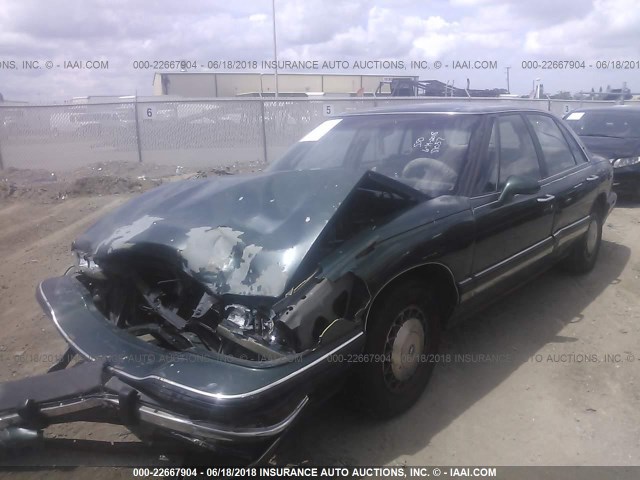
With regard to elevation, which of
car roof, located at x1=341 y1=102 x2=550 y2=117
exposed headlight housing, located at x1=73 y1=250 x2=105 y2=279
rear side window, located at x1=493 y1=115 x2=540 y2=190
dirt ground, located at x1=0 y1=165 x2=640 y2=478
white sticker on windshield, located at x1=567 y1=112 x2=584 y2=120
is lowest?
dirt ground, located at x1=0 y1=165 x2=640 y2=478

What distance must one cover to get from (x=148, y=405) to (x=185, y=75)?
28.0 m

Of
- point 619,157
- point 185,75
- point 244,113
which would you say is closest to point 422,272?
point 619,157

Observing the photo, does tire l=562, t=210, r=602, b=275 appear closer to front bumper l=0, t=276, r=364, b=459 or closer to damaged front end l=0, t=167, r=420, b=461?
damaged front end l=0, t=167, r=420, b=461

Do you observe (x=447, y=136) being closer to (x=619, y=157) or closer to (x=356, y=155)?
(x=356, y=155)

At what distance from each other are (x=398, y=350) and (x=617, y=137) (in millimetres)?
8426

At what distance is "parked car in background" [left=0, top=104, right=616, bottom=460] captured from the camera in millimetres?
2268

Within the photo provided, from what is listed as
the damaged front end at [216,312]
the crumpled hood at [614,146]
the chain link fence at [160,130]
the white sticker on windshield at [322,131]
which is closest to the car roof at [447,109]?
the white sticker on windshield at [322,131]

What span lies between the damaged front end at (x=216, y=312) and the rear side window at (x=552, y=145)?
1.89 m

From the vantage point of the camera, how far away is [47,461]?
2.39 metres

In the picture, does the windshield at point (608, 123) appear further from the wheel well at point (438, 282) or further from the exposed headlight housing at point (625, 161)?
the wheel well at point (438, 282)

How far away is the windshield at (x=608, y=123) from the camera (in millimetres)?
9550

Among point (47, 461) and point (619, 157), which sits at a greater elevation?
point (619, 157)

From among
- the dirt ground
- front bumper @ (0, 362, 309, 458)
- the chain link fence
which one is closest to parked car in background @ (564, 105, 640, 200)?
the chain link fence

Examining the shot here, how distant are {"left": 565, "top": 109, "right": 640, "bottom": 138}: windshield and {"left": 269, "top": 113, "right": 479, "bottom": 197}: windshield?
283 inches
